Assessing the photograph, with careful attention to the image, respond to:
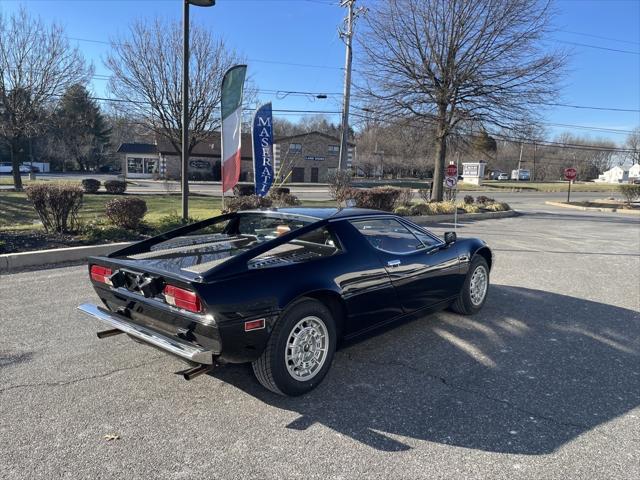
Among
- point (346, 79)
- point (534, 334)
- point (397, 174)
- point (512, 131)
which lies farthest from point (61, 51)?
point (397, 174)

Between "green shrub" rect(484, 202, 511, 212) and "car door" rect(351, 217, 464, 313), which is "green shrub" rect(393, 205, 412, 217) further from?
"car door" rect(351, 217, 464, 313)

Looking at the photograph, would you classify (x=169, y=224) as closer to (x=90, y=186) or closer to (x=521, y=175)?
(x=90, y=186)

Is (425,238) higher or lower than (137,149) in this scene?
lower

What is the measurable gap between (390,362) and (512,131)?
17.2 m

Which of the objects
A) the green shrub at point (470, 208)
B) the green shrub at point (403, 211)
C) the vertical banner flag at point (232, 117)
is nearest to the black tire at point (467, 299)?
the vertical banner flag at point (232, 117)

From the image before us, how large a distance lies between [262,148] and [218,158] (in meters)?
41.6

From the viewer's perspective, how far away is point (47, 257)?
733cm

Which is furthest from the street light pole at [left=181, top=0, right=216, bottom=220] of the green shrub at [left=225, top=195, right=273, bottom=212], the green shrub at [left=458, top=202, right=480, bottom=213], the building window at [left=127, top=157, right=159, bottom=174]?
the building window at [left=127, top=157, right=159, bottom=174]

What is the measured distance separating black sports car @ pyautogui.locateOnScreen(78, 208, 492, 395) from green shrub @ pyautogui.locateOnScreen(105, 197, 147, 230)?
17.8 feet

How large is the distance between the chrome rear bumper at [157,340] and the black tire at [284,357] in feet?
1.23

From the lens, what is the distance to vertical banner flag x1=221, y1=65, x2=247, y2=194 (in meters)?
11.3

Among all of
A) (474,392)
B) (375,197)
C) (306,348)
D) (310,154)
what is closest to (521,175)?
(310,154)

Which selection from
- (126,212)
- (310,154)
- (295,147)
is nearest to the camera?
(126,212)

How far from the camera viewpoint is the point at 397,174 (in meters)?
77.2
